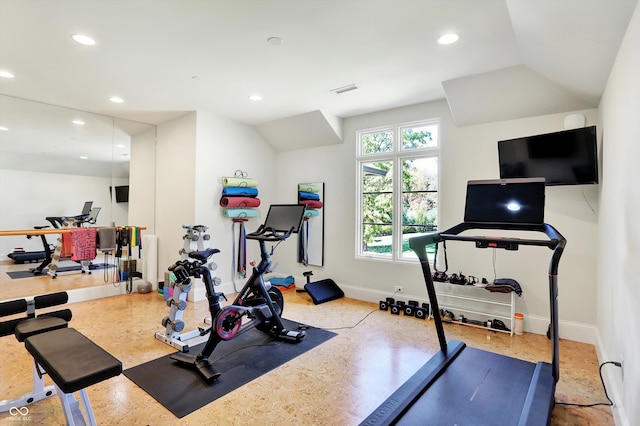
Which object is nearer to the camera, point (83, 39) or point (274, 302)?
point (83, 39)

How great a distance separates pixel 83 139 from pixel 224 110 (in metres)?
2.47

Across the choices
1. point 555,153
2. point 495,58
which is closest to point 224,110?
point 495,58

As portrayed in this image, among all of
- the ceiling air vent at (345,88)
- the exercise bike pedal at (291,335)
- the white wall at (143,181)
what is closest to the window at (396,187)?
the ceiling air vent at (345,88)

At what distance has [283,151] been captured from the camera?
6.58 m

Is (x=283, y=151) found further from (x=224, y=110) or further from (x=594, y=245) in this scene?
(x=594, y=245)

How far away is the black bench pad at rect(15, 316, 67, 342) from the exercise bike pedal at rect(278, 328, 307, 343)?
210 cm

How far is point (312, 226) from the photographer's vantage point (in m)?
6.12

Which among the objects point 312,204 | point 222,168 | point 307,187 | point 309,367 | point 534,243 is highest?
point 222,168

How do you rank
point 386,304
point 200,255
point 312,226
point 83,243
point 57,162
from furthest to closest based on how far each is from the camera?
point 312,226 < point 57,162 < point 83,243 < point 386,304 < point 200,255

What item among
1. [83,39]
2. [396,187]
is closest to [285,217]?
[396,187]

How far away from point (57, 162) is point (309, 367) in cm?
526

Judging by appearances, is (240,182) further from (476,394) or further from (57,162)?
(476,394)

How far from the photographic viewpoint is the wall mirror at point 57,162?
478 centimetres

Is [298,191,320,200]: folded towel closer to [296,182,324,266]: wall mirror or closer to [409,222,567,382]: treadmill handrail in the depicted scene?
[296,182,324,266]: wall mirror
